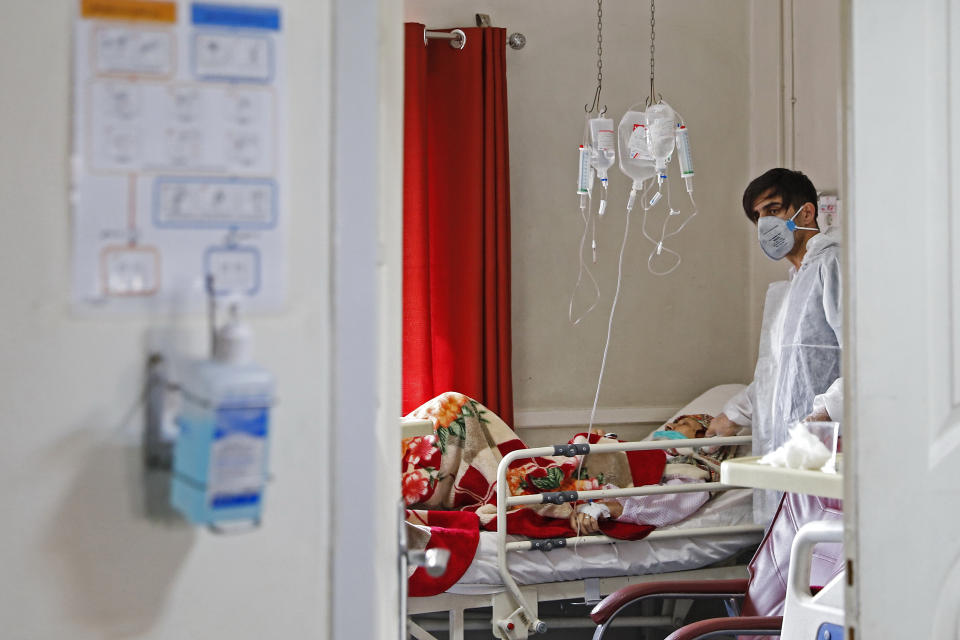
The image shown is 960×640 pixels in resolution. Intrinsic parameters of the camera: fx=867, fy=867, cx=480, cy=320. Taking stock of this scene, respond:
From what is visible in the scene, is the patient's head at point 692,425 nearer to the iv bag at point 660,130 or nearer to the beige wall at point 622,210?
the beige wall at point 622,210

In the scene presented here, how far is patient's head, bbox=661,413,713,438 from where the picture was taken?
3098mm

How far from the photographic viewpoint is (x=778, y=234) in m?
2.80

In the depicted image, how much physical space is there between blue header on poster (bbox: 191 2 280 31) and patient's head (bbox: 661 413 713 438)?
2477mm

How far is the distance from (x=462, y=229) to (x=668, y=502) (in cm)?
133

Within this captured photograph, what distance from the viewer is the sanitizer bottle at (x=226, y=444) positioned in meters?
0.76

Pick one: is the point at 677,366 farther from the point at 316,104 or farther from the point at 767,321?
the point at 316,104

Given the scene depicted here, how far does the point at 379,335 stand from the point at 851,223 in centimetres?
67

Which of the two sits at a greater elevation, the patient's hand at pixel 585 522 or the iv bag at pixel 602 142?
the iv bag at pixel 602 142

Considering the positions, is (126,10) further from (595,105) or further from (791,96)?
(791,96)

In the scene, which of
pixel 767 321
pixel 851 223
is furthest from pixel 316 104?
pixel 767 321

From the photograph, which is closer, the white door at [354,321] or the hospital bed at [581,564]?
the white door at [354,321]

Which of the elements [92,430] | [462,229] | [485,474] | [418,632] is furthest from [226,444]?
[462,229]

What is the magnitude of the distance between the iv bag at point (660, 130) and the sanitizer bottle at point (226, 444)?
89.6 inches

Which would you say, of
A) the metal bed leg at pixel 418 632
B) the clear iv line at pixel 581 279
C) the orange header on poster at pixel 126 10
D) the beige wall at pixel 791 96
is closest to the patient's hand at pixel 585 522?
the metal bed leg at pixel 418 632
